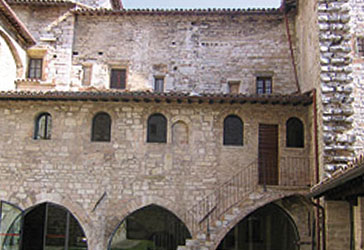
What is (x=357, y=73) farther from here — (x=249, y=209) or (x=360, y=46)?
(x=249, y=209)

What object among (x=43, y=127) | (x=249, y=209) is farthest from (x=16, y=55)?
(x=249, y=209)

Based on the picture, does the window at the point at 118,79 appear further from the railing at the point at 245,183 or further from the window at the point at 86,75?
the railing at the point at 245,183

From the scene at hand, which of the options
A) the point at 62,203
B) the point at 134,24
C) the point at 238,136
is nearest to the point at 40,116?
the point at 62,203

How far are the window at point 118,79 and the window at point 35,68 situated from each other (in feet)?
9.45

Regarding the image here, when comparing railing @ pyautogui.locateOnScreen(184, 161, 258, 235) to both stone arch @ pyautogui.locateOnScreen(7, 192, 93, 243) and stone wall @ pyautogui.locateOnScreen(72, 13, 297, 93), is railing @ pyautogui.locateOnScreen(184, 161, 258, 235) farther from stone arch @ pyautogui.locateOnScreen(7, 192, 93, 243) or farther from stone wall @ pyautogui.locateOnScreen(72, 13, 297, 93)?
stone wall @ pyautogui.locateOnScreen(72, 13, 297, 93)

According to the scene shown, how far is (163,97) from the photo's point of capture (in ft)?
46.7

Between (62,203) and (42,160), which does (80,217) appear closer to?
(62,203)

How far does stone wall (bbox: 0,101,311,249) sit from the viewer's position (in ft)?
47.3

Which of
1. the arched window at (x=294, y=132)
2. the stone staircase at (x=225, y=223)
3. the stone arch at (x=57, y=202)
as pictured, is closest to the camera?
the stone staircase at (x=225, y=223)

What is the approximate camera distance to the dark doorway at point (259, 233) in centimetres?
1701

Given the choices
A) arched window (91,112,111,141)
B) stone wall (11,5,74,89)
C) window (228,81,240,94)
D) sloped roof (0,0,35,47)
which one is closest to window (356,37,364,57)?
window (228,81,240,94)

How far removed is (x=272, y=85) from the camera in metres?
17.2

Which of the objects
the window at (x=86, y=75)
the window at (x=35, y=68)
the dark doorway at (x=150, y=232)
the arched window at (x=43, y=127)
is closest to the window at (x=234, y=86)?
the dark doorway at (x=150, y=232)

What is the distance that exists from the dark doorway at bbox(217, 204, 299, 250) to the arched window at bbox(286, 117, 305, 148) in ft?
10.2
